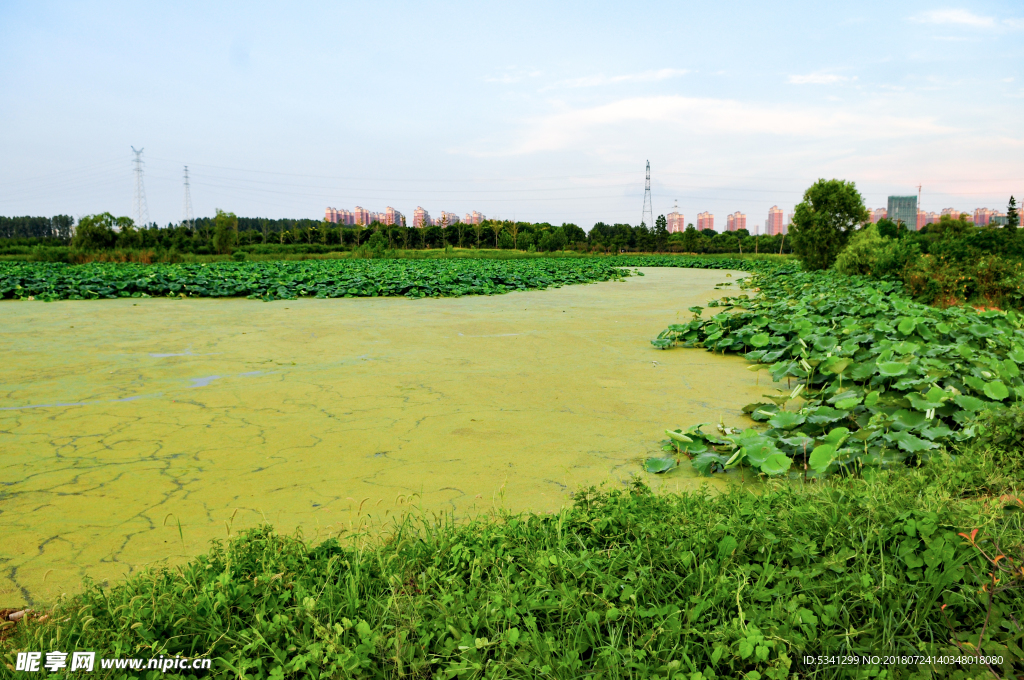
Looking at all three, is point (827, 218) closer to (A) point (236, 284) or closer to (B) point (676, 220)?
(A) point (236, 284)

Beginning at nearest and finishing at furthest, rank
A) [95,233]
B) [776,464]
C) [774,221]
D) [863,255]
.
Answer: [776,464], [863,255], [95,233], [774,221]

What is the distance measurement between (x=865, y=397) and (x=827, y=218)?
16.1 meters

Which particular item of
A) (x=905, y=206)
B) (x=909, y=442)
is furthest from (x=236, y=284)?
(x=905, y=206)

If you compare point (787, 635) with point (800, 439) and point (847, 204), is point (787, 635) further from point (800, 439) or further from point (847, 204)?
point (847, 204)

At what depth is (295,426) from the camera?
304 centimetres

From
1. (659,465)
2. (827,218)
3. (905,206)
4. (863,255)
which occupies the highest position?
(905,206)

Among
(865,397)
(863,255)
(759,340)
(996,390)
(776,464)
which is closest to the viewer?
(776,464)

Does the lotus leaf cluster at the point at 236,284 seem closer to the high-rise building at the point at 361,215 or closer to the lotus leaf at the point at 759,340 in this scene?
the lotus leaf at the point at 759,340

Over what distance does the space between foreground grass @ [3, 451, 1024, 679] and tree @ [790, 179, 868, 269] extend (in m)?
17.2

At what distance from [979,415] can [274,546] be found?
2.95 metres

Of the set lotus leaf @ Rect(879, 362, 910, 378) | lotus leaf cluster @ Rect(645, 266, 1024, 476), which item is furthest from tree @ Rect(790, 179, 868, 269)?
lotus leaf @ Rect(879, 362, 910, 378)

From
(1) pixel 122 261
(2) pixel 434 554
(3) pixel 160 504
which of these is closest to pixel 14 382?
(3) pixel 160 504

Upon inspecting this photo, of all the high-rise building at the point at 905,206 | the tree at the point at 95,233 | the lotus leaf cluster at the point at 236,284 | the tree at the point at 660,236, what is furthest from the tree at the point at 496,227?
the high-rise building at the point at 905,206

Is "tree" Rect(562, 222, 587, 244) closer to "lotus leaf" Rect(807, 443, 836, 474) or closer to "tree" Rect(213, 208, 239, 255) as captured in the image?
"tree" Rect(213, 208, 239, 255)
